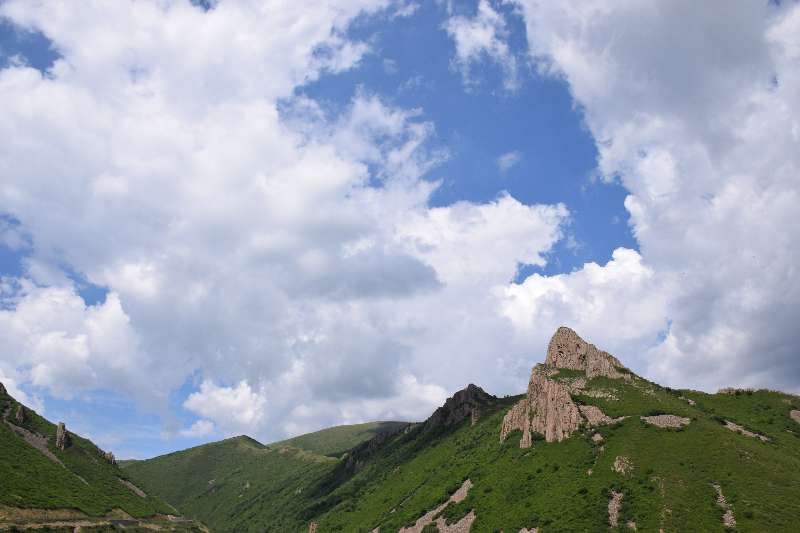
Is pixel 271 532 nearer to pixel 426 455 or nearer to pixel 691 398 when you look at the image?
pixel 426 455

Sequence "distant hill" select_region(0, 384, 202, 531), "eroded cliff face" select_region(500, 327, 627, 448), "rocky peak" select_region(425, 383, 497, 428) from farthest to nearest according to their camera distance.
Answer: "rocky peak" select_region(425, 383, 497, 428) → "distant hill" select_region(0, 384, 202, 531) → "eroded cliff face" select_region(500, 327, 627, 448)

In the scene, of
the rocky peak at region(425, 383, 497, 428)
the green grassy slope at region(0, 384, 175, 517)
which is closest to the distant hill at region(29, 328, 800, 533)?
the rocky peak at region(425, 383, 497, 428)

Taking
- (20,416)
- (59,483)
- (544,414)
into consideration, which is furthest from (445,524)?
(20,416)

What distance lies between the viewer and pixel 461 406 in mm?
175500

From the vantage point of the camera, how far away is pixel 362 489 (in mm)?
168250

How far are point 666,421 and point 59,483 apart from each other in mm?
130478

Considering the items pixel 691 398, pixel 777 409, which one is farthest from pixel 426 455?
pixel 777 409

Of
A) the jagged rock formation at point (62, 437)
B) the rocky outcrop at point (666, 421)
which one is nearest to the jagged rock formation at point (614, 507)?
the rocky outcrop at point (666, 421)

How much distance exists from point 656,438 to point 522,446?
91.2 ft

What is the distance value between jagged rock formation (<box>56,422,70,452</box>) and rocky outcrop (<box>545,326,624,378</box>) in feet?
461

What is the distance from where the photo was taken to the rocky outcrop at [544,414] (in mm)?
96562

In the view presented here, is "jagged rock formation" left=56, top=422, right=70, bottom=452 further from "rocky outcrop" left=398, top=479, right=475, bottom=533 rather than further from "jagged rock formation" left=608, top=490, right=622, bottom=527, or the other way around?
"jagged rock formation" left=608, top=490, right=622, bottom=527

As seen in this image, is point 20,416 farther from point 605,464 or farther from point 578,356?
point 605,464

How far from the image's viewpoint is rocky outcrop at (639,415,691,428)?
3400 inches
